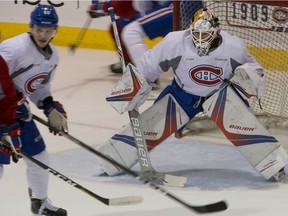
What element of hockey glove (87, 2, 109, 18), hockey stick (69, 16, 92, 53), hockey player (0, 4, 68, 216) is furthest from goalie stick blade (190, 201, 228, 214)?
hockey stick (69, 16, 92, 53)

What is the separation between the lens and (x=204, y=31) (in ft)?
13.6

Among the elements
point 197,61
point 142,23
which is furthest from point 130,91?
point 142,23

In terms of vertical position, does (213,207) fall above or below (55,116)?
below

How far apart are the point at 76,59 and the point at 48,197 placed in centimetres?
325

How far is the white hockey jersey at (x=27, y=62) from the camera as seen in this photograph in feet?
11.9

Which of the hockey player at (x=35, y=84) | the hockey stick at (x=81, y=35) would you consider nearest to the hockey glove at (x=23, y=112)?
the hockey player at (x=35, y=84)

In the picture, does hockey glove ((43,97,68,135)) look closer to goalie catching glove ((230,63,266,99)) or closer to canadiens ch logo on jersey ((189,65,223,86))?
canadiens ch logo on jersey ((189,65,223,86))

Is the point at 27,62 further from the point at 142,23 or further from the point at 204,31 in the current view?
the point at 142,23

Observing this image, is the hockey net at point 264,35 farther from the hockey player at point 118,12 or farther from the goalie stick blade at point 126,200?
the goalie stick blade at point 126,200

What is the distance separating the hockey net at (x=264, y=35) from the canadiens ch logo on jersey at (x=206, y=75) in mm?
916

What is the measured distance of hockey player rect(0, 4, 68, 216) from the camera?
363 cm

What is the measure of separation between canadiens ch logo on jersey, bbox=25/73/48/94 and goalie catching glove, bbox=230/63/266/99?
94 centimetres

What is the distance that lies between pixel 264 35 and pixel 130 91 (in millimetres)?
1359

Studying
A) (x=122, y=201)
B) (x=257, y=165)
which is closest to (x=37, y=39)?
(x=122, y=201)
